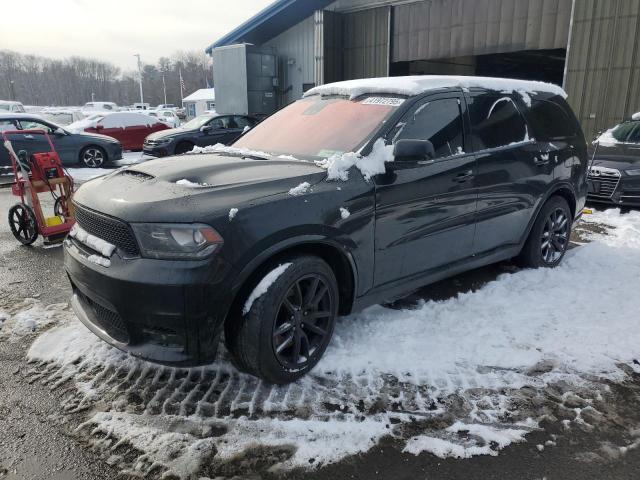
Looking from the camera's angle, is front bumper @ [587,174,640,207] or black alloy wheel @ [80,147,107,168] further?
black alloy wheel @ [80,147,107,168]

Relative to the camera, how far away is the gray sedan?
39.5 feet

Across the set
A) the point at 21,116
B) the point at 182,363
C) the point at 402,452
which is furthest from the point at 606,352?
the point at 21,116

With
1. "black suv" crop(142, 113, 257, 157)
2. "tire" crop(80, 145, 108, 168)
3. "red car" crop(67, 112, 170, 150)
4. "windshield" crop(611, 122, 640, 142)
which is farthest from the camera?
"red car" crop(67, 112, 170, 150)

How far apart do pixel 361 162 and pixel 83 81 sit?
446 feet

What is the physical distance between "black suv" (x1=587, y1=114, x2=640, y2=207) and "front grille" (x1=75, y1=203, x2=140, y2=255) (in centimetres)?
748

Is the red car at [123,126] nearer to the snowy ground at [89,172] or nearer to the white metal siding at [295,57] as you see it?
the snowy ground at [89,172]

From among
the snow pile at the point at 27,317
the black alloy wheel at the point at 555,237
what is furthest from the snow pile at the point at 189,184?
the black alloy wheel at the point at 555,237

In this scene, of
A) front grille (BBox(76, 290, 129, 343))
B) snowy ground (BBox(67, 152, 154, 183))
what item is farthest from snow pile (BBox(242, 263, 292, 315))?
snowy ground (BBox(67, 152, 154, 183))

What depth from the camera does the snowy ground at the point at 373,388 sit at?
2570 mm

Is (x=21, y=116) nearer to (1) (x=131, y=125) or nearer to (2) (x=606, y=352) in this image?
(1) (x=131, y=125)

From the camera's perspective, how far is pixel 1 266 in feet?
18.0

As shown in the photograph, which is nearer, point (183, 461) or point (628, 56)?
point (183, 461)

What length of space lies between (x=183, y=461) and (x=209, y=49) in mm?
20362

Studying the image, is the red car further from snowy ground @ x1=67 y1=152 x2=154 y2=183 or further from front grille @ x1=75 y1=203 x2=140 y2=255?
front grille @ x1=75 y1=203 x2=140 y2=255
